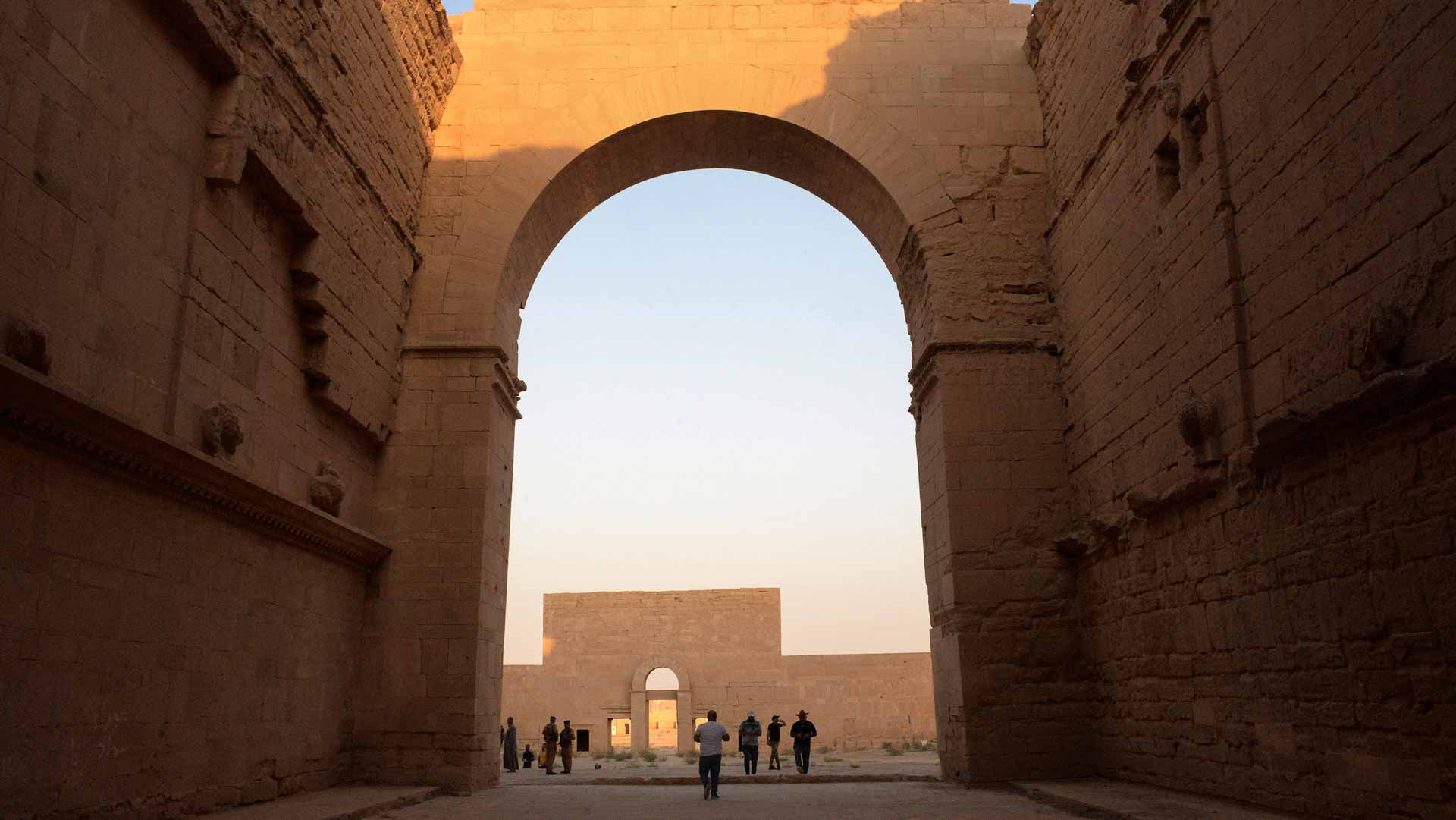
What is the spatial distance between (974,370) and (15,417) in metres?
7.31

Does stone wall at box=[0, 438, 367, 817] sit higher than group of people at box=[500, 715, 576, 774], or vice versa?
stone wall at box=[0, 438, 367, 817]

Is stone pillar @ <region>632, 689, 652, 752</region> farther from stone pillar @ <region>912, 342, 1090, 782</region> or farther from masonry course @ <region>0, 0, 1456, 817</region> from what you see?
stone pillar @ <region>912, 342, 1090, 782</region>

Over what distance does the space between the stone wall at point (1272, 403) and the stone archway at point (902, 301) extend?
2.31 ft

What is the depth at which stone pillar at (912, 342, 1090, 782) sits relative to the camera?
8422 mm

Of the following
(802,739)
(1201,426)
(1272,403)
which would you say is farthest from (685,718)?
(1272,403)

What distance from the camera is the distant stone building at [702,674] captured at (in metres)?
20.6

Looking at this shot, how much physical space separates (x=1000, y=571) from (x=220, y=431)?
617cm

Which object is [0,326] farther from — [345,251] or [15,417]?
[345,251]

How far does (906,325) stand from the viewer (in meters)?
11.1

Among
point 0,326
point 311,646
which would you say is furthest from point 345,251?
point 0,326

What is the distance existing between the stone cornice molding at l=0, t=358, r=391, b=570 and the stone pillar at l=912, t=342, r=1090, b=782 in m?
5.19

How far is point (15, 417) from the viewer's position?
14.1 feet

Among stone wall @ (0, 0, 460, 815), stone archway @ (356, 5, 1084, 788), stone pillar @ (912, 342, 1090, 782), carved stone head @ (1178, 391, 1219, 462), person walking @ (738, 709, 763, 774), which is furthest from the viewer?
person walking @ (738, 709, 763, 774)

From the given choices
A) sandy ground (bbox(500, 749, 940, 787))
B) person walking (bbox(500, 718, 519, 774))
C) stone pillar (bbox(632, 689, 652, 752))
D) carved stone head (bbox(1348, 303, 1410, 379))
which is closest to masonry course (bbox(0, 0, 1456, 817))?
carved stone head (bbox(1348, 303, 1410, 379))
